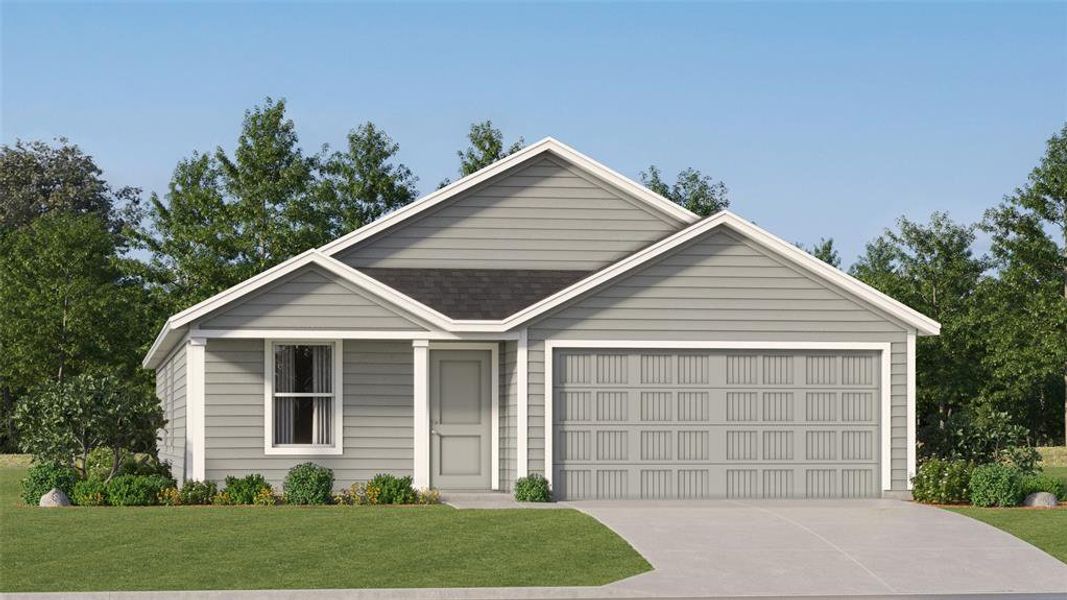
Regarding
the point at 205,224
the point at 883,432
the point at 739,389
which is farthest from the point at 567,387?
the point at 205,224

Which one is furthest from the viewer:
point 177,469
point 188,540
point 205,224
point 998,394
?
point 998,394

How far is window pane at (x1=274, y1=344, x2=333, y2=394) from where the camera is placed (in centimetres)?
2584

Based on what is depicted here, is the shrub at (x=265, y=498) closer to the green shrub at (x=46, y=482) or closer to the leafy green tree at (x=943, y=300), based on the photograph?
the green shrub at (x=46, y=482)

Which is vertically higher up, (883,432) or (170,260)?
(170,260)

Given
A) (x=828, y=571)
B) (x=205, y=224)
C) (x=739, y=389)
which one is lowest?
(x=828, y=571)

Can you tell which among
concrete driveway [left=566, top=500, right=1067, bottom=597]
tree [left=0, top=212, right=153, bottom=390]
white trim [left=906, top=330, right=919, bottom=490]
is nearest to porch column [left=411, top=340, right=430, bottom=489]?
concrete driveway [left=566, top=500, right=1067, bottom=597]

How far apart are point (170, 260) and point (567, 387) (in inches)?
1144

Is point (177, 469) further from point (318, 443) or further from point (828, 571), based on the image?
point (828, 571)

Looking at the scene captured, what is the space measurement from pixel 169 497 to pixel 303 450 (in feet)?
7.95

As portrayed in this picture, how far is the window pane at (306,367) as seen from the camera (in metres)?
25.8

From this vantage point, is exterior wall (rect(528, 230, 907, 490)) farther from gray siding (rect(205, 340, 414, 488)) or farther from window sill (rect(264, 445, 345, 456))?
window sill (rect(264, 445, 345, 456))

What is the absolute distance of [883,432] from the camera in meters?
25.8

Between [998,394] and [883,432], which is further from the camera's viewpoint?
[998,394]

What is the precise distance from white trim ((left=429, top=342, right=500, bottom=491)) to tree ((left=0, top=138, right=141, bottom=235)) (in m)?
52.4
